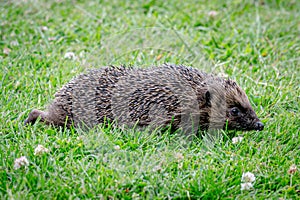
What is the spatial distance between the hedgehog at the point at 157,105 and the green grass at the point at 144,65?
0.59ft

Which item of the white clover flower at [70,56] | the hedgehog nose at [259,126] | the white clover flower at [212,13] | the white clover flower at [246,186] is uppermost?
the white clover flower at [212,13]

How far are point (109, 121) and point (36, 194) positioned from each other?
1.45 metres

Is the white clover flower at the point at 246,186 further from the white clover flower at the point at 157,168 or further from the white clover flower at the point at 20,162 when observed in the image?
the white clover flower at the point at 20,162

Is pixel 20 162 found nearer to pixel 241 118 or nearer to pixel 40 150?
pixel 40 150

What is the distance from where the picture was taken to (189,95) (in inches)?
209

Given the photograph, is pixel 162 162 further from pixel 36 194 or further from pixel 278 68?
pixel 278 68

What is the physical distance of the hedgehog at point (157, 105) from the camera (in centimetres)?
529

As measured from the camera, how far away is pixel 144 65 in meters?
6.83

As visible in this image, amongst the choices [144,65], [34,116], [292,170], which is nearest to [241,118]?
[292,170]

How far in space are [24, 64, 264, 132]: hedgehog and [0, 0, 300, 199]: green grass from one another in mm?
179

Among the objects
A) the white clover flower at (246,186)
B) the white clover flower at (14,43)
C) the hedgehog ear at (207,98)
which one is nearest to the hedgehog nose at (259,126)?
the hedgehog ear at (207,98)

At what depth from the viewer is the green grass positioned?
4.33 m

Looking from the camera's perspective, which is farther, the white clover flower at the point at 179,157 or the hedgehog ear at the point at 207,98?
the hedgehog ear at the point at 207,98

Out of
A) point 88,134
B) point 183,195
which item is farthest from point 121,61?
point 183,195
